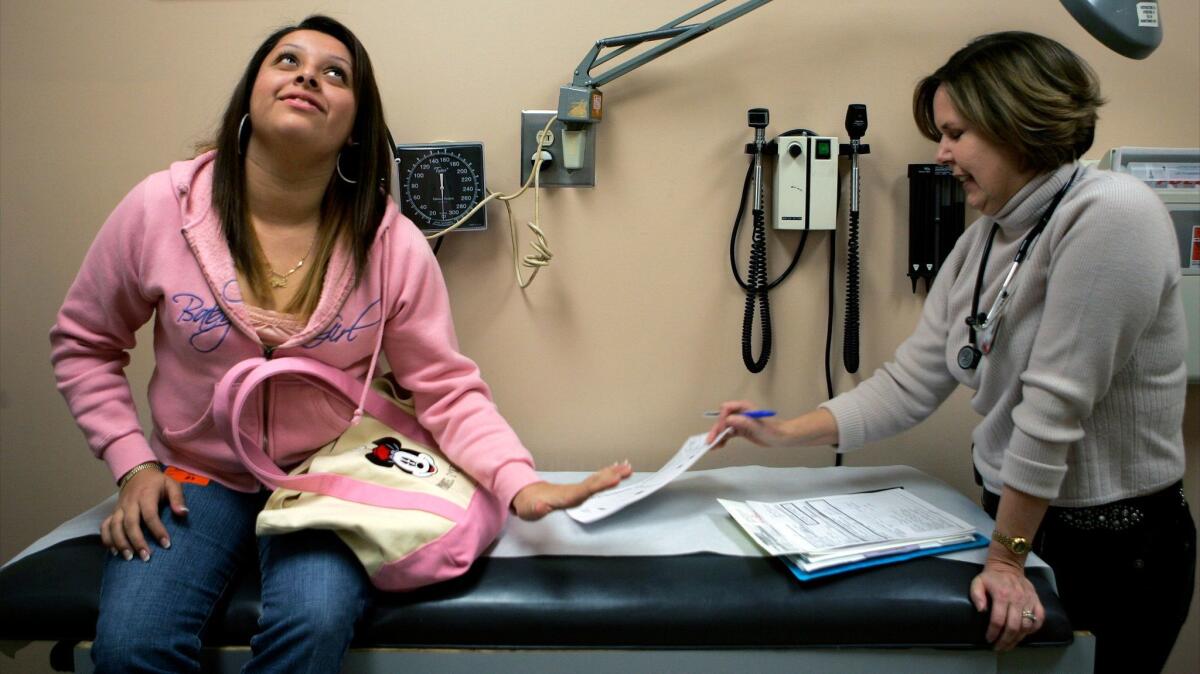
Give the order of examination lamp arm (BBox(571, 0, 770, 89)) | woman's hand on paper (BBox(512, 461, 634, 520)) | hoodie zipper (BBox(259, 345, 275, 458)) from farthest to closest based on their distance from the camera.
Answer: examination lamp arm (BBox(571, 0, 770, 89)) → hoodie zipper (BBox(259, 345, 275, 458)) → woman's hand on paper (BBox(512, 461, 634, 520))

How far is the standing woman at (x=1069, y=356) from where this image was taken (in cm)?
107

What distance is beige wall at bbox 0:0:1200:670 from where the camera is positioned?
1.57 m

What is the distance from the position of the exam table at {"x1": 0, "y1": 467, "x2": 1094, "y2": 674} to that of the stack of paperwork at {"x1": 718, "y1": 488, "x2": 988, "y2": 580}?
0.09 feet

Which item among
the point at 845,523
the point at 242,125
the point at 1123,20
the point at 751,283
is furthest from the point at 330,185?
the point at 1123,20

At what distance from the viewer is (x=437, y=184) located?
5.12ft

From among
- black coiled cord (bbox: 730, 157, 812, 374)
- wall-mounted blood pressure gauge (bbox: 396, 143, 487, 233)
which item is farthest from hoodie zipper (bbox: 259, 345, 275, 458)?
black coiled cord (bbox: 730, 157, 812, 374)

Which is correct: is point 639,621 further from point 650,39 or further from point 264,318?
point 650,39

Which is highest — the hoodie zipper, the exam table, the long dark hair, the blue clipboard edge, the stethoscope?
the long dark hair

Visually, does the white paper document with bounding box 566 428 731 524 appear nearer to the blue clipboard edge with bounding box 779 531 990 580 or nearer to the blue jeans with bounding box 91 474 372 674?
the blue clipboard edge with bounding box 779 531 990 580

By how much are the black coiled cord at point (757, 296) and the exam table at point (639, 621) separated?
21.2 inches

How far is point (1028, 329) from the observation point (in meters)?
1.18

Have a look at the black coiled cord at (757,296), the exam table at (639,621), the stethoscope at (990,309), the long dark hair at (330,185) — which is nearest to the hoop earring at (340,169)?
the long dark hair at (330,185)

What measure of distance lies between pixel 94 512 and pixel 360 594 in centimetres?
57

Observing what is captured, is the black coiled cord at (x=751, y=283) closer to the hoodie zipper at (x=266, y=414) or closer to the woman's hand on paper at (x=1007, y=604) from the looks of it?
the woman's hand on paper at (x=1007, y=604)
